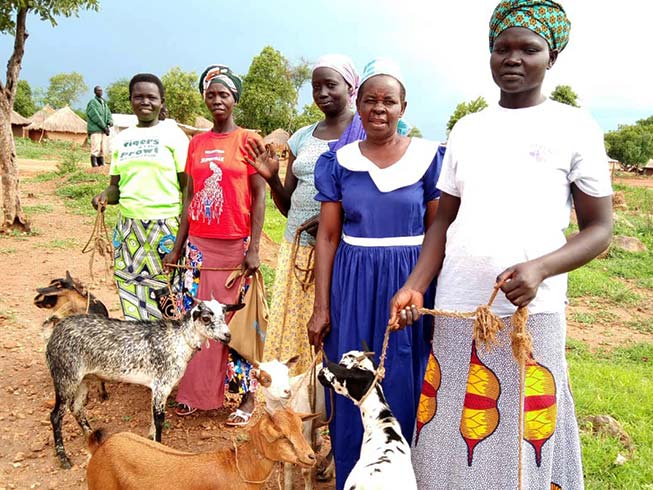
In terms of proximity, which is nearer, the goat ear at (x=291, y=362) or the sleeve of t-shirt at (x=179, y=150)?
the goat ear at (x=291, y=362)

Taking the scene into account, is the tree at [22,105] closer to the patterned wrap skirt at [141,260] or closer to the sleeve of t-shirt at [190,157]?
the patterned wrap skirt at [141,260]

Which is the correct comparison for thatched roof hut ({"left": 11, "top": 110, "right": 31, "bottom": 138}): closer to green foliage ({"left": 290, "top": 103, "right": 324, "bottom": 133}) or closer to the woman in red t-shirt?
green foliage ({"left": 290, "top": 103, "right": 324, "bottom": 133})

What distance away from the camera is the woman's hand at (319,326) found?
2938mm

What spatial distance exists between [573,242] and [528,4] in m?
0.85

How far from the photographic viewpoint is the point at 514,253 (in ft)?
6.85

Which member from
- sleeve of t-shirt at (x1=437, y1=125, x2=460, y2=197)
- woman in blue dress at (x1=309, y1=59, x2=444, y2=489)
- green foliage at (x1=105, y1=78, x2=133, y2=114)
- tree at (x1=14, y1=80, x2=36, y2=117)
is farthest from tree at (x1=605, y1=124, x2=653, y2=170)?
sleeve of t-shirt at (x1=437, y1=125, x2=460, y2=197)

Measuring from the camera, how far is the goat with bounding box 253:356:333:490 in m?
3.33

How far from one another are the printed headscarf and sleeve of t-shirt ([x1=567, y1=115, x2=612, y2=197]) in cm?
177

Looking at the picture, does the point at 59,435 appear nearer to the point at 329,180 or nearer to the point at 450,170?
the point at 329,180

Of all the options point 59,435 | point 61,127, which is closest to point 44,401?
point 59,435

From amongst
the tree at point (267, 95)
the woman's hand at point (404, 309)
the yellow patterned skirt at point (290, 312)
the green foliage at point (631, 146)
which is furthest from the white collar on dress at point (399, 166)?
the green foliage at point (631, 146)

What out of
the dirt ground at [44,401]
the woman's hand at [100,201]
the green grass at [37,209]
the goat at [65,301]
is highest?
the woman's hand at [100,201]

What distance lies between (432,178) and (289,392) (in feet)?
4.95

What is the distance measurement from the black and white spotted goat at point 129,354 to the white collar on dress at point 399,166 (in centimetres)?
157
